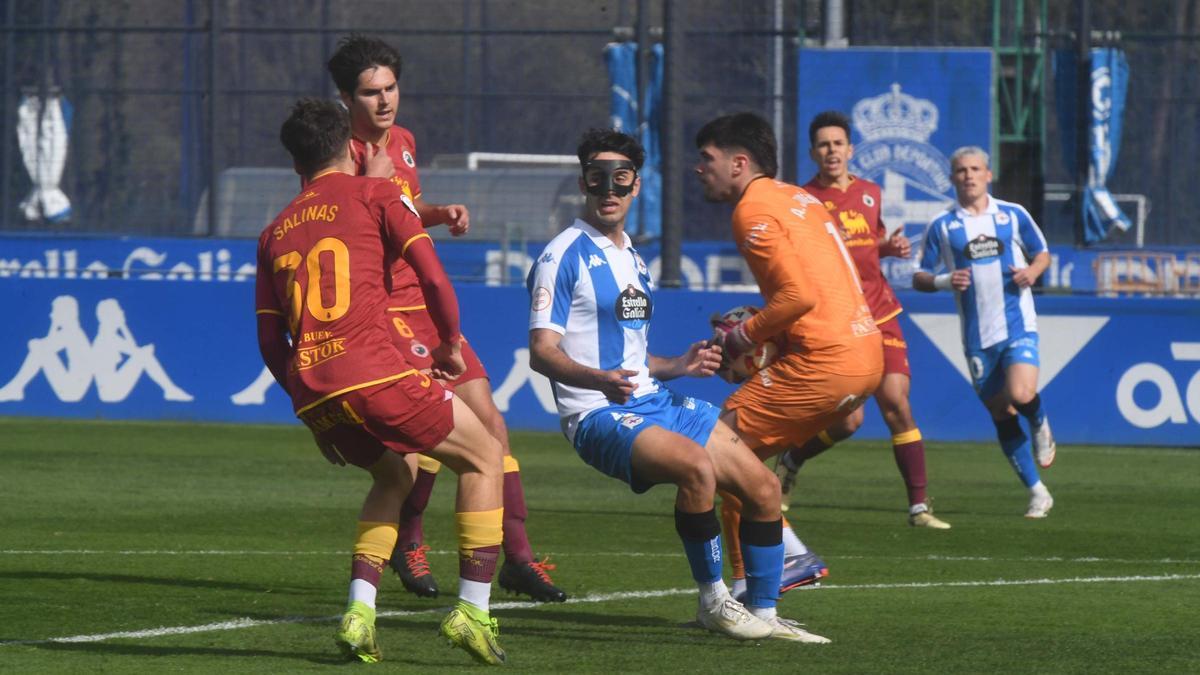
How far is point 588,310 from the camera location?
726 cm

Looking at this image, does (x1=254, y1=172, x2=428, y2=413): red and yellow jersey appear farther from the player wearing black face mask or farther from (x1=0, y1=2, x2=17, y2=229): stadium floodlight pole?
(x1=0, y1=2, x2=17, y2=229): stadium floodlight pole

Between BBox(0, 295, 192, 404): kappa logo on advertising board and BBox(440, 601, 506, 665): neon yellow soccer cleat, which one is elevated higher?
BBox(440, 601, 506, 665): neon yellow soccer cleat

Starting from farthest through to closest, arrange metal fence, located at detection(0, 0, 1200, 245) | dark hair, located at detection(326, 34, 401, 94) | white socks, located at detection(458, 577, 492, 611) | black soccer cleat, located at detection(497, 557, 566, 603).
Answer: metal fence, located at detection(0, 0, 1200, 245) < black soccer cleat, located at detection(497, 557, 566, 603) < dark hair, located at detection(326, 34, 401, 94) < white socks, located at detection(458, 577, 492, 611)

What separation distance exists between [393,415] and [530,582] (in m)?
1.93

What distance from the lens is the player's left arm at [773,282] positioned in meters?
7.54

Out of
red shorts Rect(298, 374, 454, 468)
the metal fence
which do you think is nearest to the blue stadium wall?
red shorts Rect(298, 374, 454, 468)

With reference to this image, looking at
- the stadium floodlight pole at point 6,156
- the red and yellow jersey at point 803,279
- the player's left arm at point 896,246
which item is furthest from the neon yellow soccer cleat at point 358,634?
the stadium floodlight pole at point 6,156

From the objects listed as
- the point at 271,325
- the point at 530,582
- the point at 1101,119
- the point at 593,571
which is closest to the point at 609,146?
the point at 271,325

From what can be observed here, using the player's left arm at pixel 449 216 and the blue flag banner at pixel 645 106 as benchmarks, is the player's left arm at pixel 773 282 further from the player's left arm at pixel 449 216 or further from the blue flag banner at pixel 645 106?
the blue flag banner at pixel 645 106

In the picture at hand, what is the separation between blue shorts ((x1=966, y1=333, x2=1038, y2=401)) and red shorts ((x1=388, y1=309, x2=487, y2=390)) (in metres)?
4.22

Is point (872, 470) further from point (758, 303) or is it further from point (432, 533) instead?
point (432, 533)

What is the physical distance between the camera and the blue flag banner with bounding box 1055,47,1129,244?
26562 mm

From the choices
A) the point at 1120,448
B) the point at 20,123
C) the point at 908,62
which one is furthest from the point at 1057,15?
the point at 1120,448

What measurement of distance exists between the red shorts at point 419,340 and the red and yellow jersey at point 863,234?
3.54m
